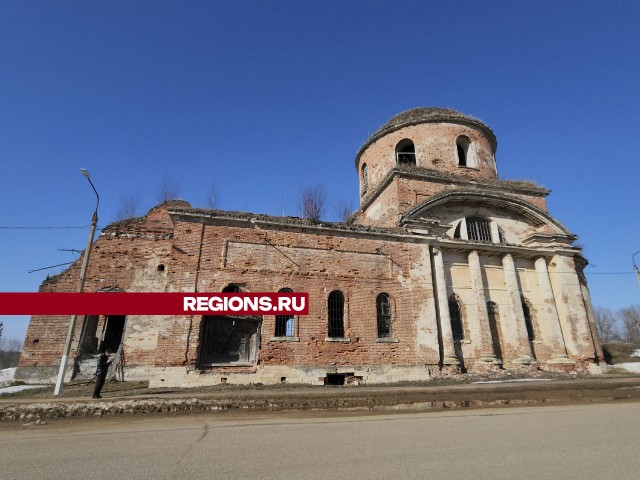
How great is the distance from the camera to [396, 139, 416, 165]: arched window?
22191mm

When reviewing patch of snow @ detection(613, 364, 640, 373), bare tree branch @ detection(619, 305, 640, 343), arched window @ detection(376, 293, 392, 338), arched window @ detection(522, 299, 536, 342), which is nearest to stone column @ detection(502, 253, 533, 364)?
arched window @ detection(522, 299, 536, 342)

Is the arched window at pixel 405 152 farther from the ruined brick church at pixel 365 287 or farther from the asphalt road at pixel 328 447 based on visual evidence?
the asphalt road at pixel 328 447

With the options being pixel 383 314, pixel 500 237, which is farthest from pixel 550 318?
pixel 383 314

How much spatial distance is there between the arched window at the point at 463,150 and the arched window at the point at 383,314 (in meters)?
11.3

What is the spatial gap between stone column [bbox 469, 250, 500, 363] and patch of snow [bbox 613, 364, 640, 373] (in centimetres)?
790

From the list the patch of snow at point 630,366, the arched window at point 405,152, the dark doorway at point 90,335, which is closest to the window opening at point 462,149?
the arched window at point 405,152

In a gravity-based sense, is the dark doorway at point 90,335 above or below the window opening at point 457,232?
below

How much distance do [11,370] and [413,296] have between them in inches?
763

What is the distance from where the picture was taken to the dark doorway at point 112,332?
52.7ft

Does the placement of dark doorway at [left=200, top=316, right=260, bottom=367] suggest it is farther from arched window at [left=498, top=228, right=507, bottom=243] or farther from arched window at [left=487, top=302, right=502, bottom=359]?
arched window at [left=498, top=228, right=507, bottom=243]

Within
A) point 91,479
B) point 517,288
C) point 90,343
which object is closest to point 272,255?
point 90,343

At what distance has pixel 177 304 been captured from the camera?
1262 centimetres

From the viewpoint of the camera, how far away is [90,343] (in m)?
15.8

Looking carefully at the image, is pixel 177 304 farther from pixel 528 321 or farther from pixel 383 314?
pixel 528 321
